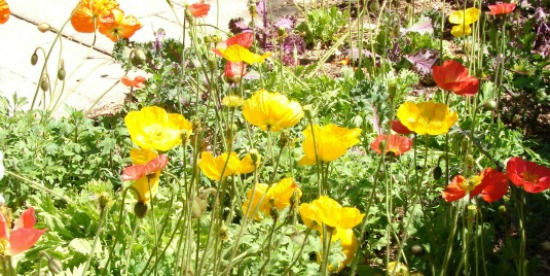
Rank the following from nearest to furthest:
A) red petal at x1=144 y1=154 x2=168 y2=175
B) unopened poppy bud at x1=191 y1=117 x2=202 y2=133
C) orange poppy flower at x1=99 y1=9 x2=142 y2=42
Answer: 1. red petal at x1=144 y1=154 x2=168 y2=175
2. unopened poppy bud at x1=191 y1=117 x2=202 y2=133
3. orange poppy flower at x1=99 y1=9 x2=142 y2=42

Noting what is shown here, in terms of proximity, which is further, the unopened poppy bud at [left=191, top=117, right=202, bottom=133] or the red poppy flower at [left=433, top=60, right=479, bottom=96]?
the red poppy flower at [left=433, top=60, right=479, bottom=96]

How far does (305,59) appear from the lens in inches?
146

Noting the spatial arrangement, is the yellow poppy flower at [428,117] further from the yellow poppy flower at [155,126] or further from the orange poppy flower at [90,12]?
the orange poppy flower at [90,12]

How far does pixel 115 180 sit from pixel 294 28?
1726mm

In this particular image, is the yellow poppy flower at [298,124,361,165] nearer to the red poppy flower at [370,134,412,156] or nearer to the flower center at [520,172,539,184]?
the red poppy flower at [370,134,412,156]

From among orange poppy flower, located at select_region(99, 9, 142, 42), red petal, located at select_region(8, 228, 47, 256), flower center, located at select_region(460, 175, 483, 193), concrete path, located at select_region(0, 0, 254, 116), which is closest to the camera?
red petal, located at select_region(8, 228, 47, 256)

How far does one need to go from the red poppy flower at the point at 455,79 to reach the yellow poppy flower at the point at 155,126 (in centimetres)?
59

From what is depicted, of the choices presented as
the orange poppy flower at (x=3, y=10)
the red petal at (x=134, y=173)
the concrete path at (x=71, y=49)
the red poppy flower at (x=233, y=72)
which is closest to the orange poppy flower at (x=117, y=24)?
the orange poppy flower at (x=3, y=10)

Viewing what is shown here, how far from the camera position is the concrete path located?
325 centimetres

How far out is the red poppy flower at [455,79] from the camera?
1.67 metres

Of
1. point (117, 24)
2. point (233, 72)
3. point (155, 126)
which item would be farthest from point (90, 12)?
point (155, 126)

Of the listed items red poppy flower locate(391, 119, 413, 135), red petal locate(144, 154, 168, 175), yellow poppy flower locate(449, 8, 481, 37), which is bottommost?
red poppy flower locate(391, 119, 413, 135)

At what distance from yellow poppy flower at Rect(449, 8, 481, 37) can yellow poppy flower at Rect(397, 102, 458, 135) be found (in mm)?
906

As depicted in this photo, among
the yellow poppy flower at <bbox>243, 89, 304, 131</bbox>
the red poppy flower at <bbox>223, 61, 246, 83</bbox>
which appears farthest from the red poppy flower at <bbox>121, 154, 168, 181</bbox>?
the red poppy flower at <bbox>223, 61, 246, 83</bbox>
